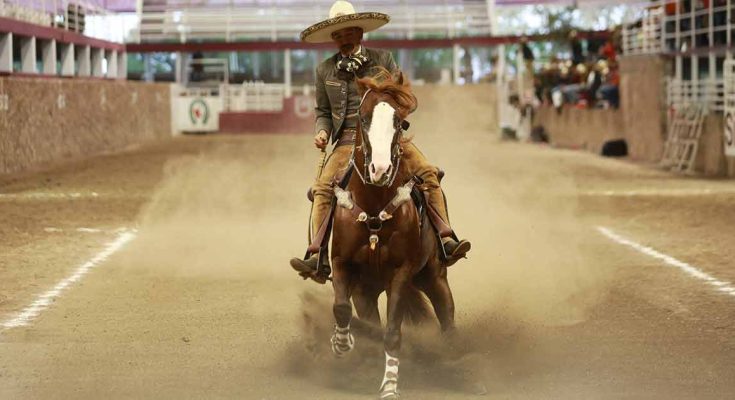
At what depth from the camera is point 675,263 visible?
13.4 metres

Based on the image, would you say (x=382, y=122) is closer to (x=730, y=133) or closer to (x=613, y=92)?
(x=730, y=133)

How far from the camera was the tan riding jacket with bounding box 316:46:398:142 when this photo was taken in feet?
27.3

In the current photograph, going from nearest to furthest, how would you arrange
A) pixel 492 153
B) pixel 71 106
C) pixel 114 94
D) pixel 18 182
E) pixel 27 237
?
1. pixel 27 237
2. pixel 18 182
3. pixel 71 106
4. pixel 492 153
5. pixel 114 94

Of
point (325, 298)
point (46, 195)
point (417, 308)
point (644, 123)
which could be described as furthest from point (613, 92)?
point (417, 308)

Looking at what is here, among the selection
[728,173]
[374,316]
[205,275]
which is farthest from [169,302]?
[728,173]

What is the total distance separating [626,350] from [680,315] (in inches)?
67.0

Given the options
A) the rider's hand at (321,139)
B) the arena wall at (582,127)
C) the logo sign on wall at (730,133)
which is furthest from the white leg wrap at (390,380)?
the arena wall at (582,127)

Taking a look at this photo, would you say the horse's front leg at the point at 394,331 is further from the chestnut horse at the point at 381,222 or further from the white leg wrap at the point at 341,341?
the white leg wrap at the point at 341,341

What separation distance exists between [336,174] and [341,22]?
108 centimetres

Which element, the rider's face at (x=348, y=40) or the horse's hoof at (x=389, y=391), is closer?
the horse's hoof at (x=389, y=391)

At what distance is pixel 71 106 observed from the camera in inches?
1289

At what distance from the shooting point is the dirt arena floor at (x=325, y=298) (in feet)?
25.0

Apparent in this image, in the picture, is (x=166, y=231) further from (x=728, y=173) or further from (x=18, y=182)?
(x=728, y=173)

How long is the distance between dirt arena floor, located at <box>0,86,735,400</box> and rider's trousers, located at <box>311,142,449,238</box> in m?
0.82
